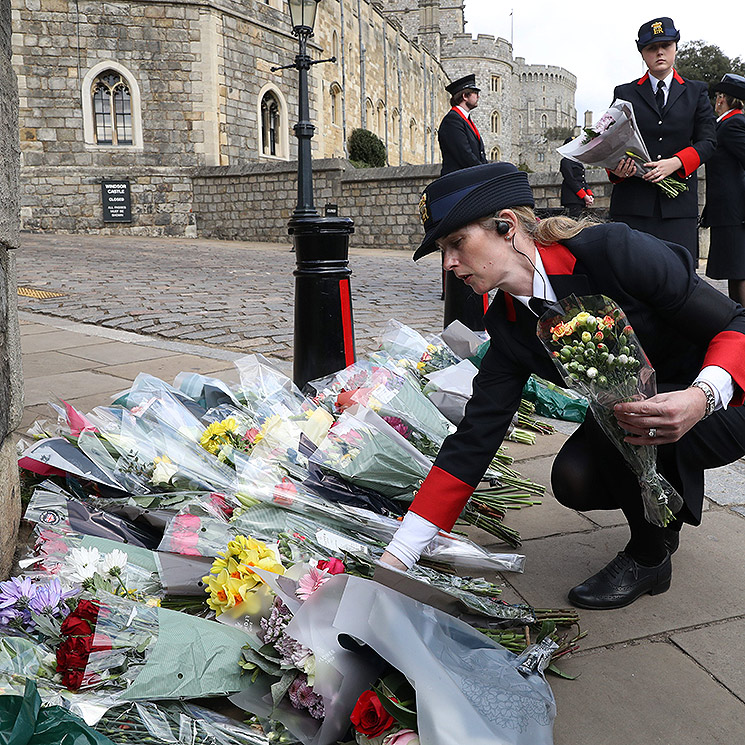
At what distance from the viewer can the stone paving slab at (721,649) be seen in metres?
1.86

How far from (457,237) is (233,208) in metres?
18.3

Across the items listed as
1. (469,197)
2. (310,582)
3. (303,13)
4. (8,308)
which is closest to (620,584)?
(310,582)

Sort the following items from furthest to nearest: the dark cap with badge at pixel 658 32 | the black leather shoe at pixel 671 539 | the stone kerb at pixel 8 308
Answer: the dark cap with badge at pixel 658 32, the black leather shoe at pixel 671 539, the stone kerb at pixel 8 308

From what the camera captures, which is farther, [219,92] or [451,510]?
[219,92]

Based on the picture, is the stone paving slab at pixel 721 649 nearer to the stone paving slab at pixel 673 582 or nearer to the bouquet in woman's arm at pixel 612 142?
the stone paving slab at pixel 673 582

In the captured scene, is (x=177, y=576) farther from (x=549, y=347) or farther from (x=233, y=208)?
(x=233, y=208)

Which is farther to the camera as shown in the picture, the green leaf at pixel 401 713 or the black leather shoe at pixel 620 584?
the black leather shoe at pixel 620 584

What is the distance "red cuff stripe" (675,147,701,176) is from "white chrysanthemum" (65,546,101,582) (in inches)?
150

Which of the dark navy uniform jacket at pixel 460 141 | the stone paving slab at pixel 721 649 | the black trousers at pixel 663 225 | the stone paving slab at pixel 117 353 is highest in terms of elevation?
the dark navy uniform jacket at pixel 460 141

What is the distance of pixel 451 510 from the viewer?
2113 mm

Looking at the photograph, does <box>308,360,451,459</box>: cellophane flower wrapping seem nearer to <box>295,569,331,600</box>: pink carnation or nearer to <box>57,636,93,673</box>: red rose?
<box>295,569,331,600</box>: pink carnation

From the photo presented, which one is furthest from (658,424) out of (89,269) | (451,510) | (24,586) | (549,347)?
(89,269)

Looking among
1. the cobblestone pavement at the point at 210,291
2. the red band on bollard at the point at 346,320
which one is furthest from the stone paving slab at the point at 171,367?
the red band on bollard at the point at 346,320

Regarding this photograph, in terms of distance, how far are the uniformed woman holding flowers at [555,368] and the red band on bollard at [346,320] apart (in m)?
1.83
